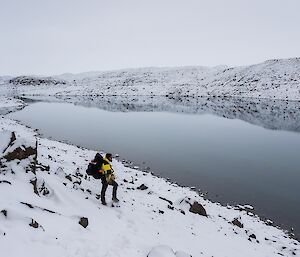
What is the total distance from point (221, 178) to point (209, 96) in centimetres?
7089

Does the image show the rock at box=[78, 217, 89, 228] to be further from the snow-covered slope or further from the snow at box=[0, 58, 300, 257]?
the snow-covered slope

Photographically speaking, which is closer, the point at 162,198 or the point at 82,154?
the point at 162,198

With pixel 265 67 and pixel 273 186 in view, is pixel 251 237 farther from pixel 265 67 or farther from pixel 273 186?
pixel 265 67

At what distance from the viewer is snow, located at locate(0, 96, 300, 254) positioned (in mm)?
9203

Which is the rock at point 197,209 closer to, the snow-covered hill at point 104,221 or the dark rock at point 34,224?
the snow-covered hill at point 104,221

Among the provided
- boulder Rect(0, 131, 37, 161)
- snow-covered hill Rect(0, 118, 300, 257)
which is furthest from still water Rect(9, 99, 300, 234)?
boulder Rect(0, 131, 37, 161)

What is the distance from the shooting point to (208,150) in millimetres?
32344

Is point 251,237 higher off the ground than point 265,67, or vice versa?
point 265,67

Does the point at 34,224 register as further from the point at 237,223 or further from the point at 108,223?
the point at 237,223

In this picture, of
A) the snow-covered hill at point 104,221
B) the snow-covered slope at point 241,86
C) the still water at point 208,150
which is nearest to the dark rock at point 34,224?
the snow-covered hill at point 104,221

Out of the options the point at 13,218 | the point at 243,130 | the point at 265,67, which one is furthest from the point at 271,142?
the point at 265,67

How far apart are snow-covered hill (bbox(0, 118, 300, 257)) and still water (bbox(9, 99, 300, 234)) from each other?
9.53 ft

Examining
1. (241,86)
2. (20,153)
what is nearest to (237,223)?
(20,153)

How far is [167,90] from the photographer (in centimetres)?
10462
